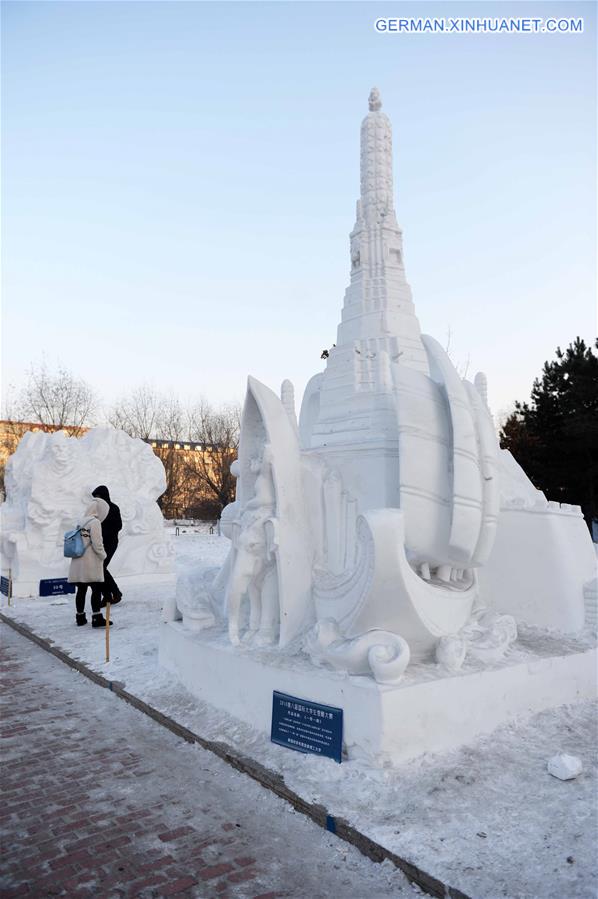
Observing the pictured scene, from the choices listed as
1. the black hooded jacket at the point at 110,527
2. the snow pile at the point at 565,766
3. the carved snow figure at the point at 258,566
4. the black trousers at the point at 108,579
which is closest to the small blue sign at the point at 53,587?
the black trousers at the point at 108,579

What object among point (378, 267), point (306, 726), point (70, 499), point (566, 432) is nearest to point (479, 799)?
point (306, 726)

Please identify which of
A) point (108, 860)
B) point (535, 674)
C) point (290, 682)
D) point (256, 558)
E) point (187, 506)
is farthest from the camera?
point (187, 506)

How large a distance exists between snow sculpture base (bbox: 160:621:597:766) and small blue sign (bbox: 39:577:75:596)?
5760mm

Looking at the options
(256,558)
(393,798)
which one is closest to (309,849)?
(393,798)

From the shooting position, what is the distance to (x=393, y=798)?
3.63m

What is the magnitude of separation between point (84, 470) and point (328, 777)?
952cm

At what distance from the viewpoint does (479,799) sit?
3613 millimetres

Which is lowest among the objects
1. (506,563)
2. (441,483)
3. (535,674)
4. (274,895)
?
(274,895)

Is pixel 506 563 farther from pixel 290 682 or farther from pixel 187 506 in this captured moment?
pixel 187 506

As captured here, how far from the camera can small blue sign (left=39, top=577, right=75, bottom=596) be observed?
10.7 meters

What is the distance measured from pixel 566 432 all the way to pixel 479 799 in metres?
18.2

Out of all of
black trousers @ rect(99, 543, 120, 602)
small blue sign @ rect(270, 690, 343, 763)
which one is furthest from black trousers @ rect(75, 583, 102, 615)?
small blue sign @ rect(270, 690, 343, 763)

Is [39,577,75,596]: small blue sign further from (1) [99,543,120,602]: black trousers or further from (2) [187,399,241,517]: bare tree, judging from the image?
(2) [187,399,241,517]: bare tree

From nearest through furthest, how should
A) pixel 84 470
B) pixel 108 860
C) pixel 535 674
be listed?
pixel 108 860 < pixel 535 674 < pixel 84 470
